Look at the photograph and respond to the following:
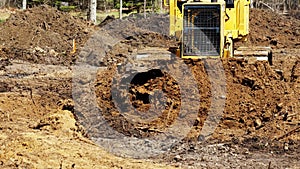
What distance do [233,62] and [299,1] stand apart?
128 feet


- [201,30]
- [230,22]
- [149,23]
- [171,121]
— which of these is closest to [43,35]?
[149,23]

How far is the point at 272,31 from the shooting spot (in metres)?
27.2

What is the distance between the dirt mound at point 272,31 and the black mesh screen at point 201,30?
1292 cm

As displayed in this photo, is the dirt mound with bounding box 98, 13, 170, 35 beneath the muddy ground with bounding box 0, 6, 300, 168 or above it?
above

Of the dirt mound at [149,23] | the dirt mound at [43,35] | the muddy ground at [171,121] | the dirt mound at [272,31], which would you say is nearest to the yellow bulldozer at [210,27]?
the muddy ground at [171,121]

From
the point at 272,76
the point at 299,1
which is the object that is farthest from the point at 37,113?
the point at 299,1

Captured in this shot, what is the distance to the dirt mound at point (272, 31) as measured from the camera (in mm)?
25375

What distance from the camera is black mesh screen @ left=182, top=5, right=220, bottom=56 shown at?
11961mm

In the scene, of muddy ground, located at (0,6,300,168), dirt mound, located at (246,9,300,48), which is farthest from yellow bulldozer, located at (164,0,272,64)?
dirt mound, located at (246,9,300,48)

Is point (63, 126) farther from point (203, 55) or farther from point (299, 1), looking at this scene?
point (299, 1)

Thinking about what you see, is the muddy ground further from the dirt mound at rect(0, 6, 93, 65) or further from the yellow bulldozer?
the dirt mound at rect(0, 6, 93, 65)

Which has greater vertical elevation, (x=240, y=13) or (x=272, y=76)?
(x=240, y=13)

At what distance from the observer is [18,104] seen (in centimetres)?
1194

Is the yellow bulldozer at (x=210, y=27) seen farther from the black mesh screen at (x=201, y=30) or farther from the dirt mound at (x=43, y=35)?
the dirt mound at (x=43, y=35)
